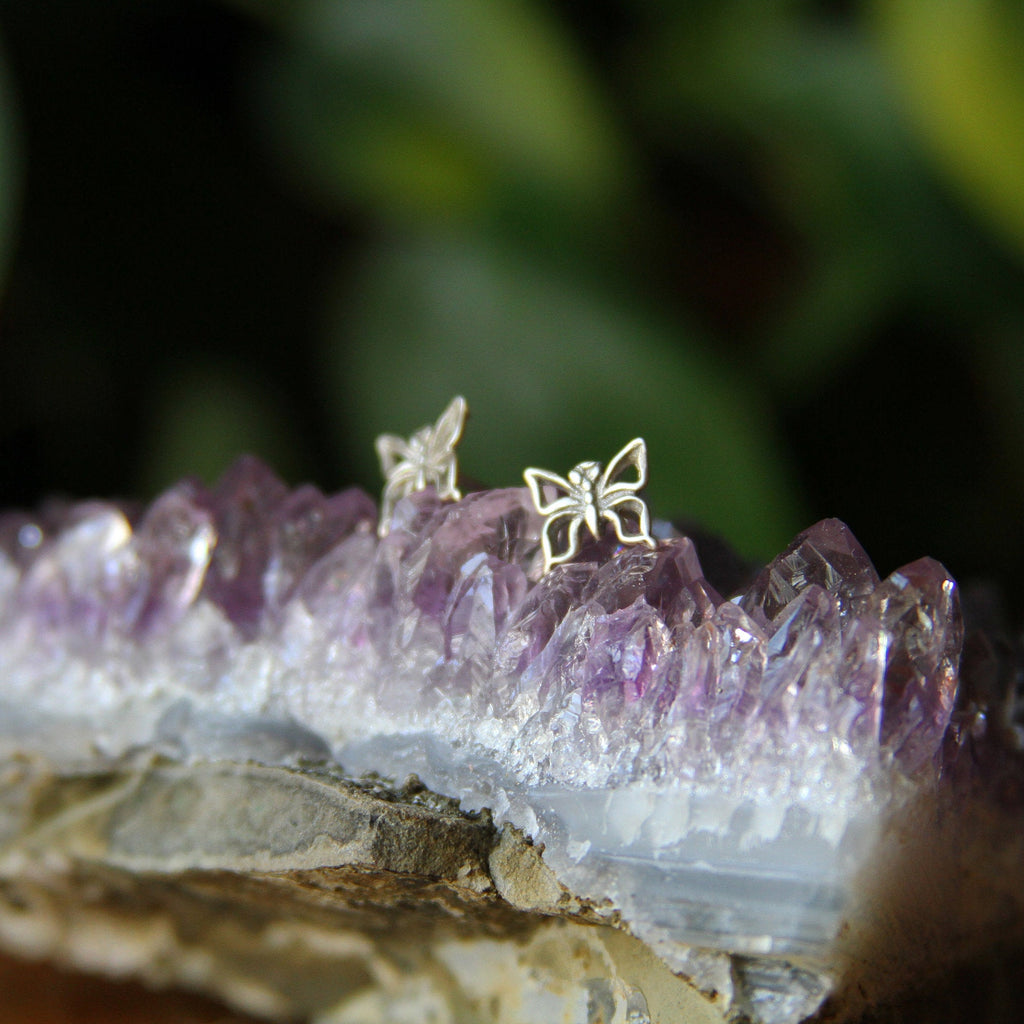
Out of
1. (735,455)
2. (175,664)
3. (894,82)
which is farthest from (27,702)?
(894,82)

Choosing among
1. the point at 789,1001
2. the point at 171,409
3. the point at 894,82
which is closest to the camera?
the point at 789,1001

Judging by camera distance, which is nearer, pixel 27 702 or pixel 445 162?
pixel 27 702

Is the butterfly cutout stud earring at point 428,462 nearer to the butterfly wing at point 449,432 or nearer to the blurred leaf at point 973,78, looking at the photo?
the butterfly wing at point 449,432

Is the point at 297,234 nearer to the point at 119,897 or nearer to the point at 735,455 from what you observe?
the point at 735,455

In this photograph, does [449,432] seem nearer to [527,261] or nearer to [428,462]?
[428,462]

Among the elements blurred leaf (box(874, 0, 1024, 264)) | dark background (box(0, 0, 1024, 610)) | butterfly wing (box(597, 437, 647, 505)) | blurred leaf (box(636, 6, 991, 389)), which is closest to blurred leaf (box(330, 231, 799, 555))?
dark background (box(0, 0, 1024, 610))

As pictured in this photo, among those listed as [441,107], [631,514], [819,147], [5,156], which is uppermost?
[441,107]

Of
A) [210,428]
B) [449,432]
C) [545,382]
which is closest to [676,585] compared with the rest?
[449,432]

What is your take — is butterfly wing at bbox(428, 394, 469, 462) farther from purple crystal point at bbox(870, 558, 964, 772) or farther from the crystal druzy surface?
purple crystal point at bbox(870, 558, 964, 772)
